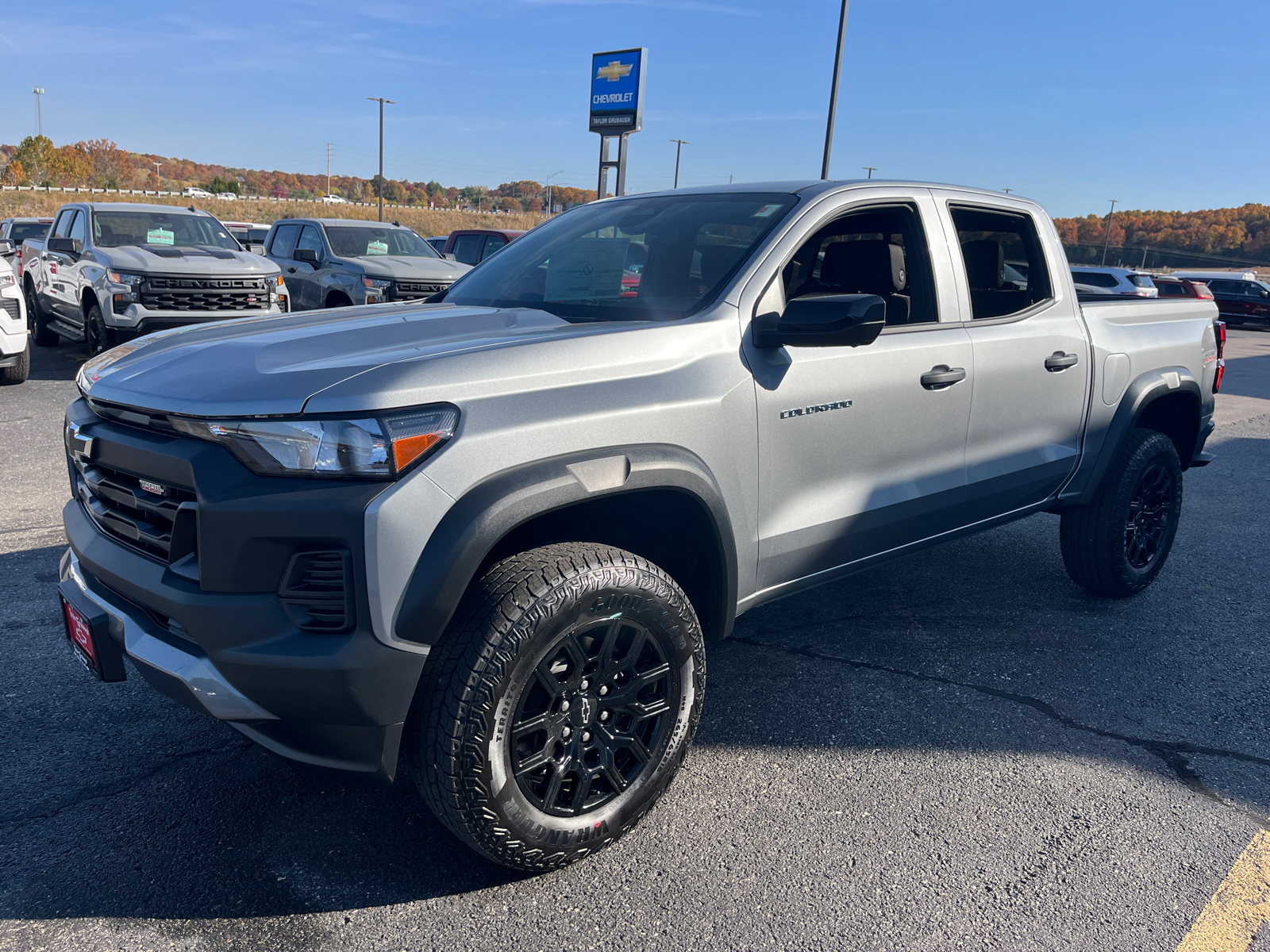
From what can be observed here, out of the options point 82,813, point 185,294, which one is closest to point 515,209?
point 185,294

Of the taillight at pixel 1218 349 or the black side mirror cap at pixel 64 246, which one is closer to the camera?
the taillight at pixel 1218 349

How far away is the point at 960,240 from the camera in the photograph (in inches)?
148

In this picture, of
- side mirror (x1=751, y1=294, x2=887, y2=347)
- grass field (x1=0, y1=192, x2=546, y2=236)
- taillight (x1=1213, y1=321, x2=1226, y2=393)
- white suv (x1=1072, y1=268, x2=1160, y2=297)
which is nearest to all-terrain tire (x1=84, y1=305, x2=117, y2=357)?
side mirror (x1=751, y1=294, x2=887, y2=347)

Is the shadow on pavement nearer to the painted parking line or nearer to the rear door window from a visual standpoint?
the painted parking line

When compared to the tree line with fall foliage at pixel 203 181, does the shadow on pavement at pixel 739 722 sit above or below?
below

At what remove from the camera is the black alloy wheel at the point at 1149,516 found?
4.46 meters

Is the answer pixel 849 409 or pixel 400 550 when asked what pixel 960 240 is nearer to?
pixel 849 409

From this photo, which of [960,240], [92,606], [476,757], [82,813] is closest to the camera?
[476,757]

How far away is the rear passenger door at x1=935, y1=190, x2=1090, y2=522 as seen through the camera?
356 cm

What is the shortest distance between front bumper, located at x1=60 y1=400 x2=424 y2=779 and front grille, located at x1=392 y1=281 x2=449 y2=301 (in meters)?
9.19

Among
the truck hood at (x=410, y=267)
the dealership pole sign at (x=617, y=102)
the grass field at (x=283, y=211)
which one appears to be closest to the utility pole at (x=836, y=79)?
the dealership pole sign at (x=617, y=102)

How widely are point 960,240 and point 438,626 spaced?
276 centimetres

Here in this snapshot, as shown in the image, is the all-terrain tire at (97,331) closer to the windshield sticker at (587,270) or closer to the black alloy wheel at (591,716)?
the windshield sticker at (587,270)

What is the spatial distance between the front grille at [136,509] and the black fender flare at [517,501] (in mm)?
551
